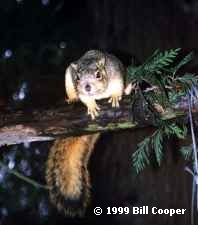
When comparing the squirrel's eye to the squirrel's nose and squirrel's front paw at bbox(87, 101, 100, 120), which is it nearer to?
the squirrel's nose

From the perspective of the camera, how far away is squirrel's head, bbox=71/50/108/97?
6.93 ft

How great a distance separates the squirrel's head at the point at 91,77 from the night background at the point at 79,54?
1282 mm

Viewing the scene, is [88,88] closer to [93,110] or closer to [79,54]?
[93,110]

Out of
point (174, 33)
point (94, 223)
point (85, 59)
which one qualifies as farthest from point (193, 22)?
point (94, 223)

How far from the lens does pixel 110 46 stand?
3.71 m

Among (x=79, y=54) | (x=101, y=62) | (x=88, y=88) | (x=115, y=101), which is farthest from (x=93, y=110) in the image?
(x=79, y=54)

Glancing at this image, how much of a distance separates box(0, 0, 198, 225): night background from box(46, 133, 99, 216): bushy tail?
1281mm

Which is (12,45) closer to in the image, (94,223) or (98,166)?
(98,166)

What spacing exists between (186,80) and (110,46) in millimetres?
2253

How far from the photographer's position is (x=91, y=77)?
2.14m

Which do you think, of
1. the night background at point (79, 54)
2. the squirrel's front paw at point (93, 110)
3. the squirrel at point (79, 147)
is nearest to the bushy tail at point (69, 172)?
the squirrel at point (79, 147)

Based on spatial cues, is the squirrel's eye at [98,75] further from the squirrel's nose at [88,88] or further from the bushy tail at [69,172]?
the bushy tail at [69,172]

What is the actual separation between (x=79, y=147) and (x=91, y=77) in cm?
36

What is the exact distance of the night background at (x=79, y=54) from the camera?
3482 mm
